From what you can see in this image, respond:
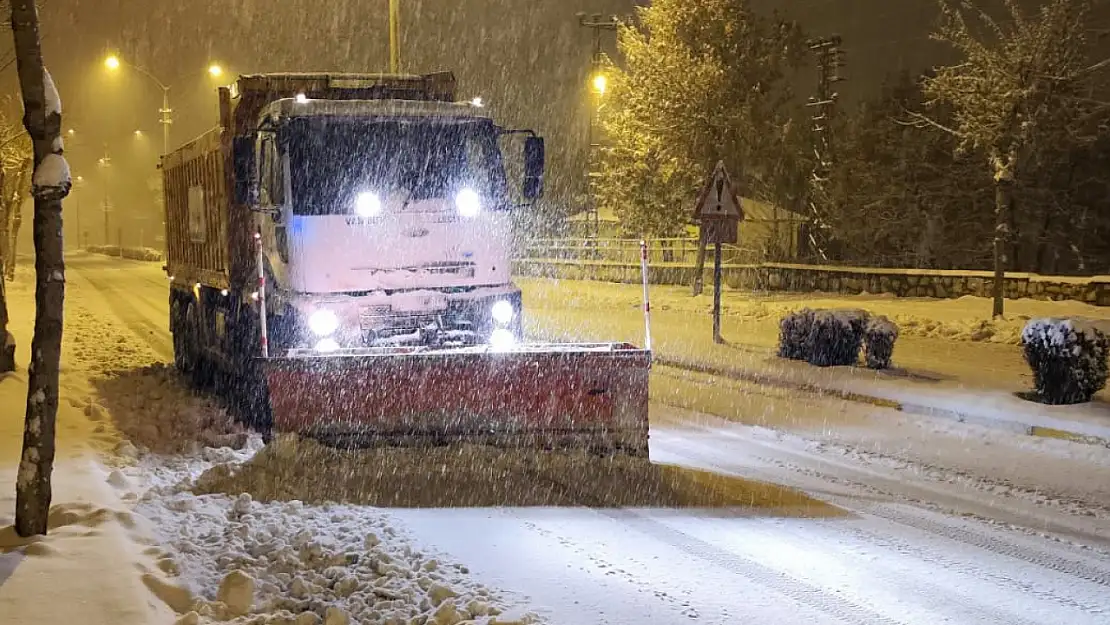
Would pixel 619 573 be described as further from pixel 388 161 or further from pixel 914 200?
pixel 914 200

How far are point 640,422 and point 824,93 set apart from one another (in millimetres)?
27834

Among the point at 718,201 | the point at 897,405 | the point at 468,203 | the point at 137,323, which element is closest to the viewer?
the point at 468,203

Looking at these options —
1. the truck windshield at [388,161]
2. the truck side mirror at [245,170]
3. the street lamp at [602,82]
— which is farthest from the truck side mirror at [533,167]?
the street lamp at [602,82]

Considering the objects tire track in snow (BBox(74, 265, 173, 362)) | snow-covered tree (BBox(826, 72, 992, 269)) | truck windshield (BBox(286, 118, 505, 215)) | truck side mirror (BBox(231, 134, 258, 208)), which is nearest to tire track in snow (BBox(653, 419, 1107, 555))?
truck windshield (BBox(286, 118, 505, 215))

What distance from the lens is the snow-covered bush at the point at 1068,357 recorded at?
10578mm

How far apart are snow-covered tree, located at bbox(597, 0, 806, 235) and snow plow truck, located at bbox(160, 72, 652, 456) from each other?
624 inches

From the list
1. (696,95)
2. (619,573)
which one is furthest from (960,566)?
(696,95)

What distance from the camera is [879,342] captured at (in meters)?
13.4

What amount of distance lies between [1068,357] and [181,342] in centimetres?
1053

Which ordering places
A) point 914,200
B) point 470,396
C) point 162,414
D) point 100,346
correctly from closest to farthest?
point 470,396, point 162,414, point 100,346, point 914,200

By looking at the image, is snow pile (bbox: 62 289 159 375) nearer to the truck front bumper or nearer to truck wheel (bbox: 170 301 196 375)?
truck wheel (bbox: 170 301 196 375)

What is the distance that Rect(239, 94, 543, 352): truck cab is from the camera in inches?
350

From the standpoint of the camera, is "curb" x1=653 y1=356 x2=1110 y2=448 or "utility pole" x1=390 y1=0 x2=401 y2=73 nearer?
"curb" x1=653 y1=356 x2=1110 y2=448

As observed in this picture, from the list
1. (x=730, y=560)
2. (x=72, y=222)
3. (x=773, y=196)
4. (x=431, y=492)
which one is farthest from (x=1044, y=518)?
(x=72, y=222)
